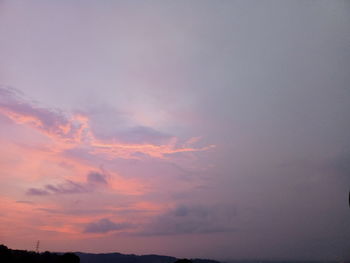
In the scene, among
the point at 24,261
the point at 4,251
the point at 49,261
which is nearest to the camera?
the point at 4,251

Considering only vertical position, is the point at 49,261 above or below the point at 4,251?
below

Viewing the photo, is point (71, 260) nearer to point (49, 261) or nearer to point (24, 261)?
point (24, 261)

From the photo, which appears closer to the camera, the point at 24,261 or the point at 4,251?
the point at 4,251

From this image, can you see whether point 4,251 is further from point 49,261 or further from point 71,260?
point 49,261

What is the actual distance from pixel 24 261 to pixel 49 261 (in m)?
31.8

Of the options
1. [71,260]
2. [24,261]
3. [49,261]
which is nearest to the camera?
[71,260]

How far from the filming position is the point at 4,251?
6259cm

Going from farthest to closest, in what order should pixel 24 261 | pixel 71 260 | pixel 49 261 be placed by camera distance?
pixel 49 261
pixel 24 261
pixel 71 260

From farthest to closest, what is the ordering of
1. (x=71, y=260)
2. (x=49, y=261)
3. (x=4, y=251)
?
(x=49, y=261) < (x=71, y=260) < (x=4, y=251)

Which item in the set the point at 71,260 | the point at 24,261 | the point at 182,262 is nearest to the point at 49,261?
the point at 24,261

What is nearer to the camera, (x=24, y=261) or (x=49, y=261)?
(x=24, y=261)

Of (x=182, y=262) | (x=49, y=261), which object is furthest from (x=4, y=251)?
(x=49, y=261)

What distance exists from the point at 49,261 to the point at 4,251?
4838 centimetres

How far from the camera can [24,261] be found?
76438 mm
